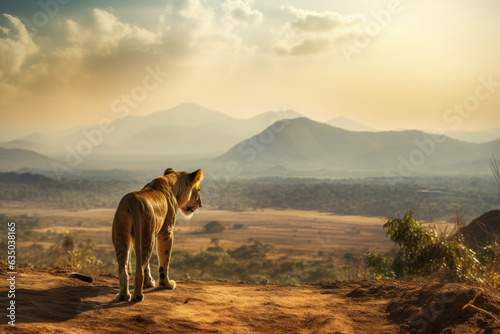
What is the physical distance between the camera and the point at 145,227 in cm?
762

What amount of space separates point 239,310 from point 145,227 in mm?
2142

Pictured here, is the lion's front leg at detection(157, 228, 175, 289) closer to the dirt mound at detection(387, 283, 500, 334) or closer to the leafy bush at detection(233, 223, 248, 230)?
the dirt mound at detection(387, 283, 500, 334)

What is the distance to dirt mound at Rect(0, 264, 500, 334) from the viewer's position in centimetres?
640

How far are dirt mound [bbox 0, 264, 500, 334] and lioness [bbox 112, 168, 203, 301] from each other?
39 cm

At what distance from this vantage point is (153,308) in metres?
7.25

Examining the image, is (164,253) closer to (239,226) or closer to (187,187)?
(187,187)

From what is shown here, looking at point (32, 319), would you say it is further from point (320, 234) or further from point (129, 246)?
point (320, 234)

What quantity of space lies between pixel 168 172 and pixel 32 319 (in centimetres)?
442

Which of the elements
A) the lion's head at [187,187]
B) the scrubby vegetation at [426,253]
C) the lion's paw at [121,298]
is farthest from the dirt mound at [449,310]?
the lion's head at [187,187]

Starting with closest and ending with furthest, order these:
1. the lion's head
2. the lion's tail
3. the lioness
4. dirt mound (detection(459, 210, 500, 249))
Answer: the lion's tail
the lioness
the lion's head
dirt mound (detection(459, 210, 500, 249))

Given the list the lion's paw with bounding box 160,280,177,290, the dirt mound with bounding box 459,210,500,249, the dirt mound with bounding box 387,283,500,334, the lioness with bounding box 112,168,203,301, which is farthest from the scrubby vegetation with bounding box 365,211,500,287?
the lioness with bounding box 112,168,203,301

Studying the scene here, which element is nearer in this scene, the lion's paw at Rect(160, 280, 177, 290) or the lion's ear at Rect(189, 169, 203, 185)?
the lion's paw at Rect(160, 280, 177, 290)

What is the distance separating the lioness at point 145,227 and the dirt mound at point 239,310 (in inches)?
15.4

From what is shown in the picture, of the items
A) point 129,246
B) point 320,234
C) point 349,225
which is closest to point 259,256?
point 320,234
